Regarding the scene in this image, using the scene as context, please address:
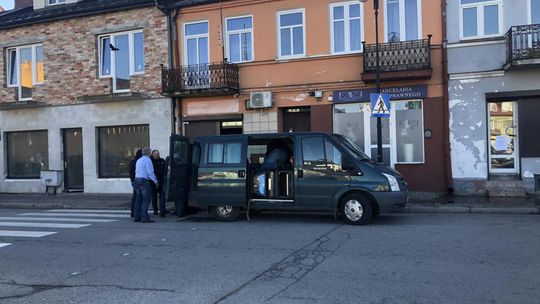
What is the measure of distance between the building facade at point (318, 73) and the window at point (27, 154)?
21.0 ft

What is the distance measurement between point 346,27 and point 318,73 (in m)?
1.67

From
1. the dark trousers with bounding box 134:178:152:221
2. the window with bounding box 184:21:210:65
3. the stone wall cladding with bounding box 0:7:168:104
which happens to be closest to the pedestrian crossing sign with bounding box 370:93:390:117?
the dark trousers with bounding box 134:178:152:221

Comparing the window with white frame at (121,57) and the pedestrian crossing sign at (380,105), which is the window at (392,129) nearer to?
the pedestrian crossing sign at (380,105)

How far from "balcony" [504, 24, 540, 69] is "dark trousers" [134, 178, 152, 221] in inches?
397

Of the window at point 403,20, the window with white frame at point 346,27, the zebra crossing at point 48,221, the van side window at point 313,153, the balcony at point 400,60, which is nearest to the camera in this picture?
the zebra crossing at point 48,221

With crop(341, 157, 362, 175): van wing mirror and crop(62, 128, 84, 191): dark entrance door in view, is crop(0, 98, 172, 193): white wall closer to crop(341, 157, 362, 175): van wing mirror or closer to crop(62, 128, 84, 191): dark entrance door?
crop(62, 128, 84, 191): dark entrance door

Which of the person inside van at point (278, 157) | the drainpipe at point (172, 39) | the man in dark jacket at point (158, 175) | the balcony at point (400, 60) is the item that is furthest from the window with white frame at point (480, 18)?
the drainpipe at point (172, 39)

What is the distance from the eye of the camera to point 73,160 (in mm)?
20250

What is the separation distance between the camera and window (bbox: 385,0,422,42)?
15648mm

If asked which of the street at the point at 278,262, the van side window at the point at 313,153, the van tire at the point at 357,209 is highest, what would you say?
the van side window at the point at 313,153

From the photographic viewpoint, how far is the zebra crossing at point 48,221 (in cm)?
1031

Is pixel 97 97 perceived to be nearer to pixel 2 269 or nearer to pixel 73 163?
pixel 73 163

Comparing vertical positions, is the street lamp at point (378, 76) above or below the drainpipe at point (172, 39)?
below

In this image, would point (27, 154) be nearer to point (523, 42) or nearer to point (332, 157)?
point (332, 157)
